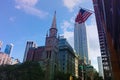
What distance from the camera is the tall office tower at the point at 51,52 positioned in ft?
204

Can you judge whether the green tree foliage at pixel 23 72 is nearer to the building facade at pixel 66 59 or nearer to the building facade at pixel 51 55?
the building facade at pixel 51 55

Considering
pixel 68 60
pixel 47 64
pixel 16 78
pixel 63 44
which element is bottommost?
pixel 16 78

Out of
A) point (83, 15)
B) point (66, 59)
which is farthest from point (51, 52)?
point (83, 15)

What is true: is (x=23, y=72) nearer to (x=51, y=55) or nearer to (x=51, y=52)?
(x=51, y=55)

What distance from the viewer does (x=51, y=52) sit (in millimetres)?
68562

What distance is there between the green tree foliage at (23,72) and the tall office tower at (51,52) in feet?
11.4

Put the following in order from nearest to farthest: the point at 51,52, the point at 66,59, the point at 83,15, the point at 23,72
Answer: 1. the point at 83,15
2. the point at 23,72
3. the point at 51,52
4. the point at 66,59

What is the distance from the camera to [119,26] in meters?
13.2

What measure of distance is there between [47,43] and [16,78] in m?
20.1

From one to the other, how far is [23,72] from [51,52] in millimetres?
14054

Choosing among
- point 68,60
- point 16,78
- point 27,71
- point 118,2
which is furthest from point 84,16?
point 68,60

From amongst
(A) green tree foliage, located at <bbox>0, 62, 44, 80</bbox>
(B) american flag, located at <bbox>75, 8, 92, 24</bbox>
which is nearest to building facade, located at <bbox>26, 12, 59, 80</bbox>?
(A) green tree foliage, located at <bbox>0, 62, 44, 80</bbox>

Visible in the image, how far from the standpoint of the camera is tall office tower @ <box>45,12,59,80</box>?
62062 mm

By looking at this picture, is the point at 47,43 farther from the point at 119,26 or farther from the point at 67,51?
the point at 119,26
